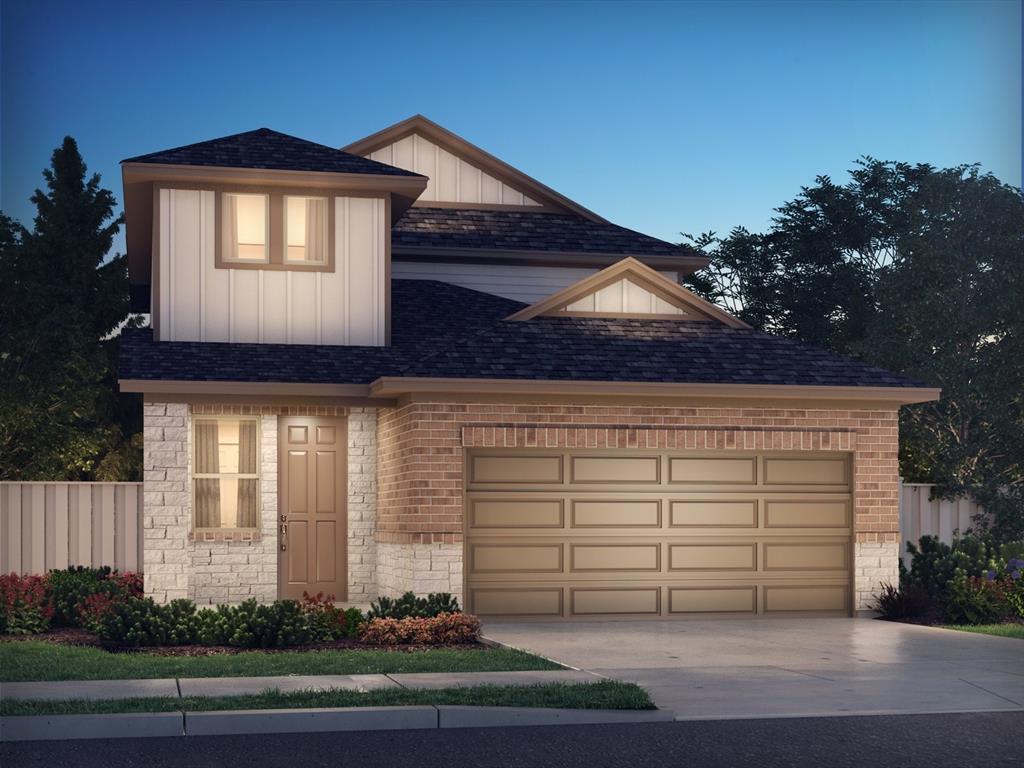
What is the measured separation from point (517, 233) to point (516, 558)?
9.40m

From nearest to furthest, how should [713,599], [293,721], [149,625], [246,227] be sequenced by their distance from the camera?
[293,721] → [149,625] → [713,599] → [246,227]

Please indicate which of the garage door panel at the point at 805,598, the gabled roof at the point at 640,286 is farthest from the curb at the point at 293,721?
the gabled roof at the point at 640,286

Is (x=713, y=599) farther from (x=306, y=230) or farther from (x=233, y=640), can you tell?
(x=306, y=230)

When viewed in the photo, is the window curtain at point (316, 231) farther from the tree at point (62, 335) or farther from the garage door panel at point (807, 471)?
the tree at point (62, 335)

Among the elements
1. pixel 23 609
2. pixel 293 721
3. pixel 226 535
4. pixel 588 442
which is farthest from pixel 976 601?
pixel 23 609

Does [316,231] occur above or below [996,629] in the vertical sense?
above

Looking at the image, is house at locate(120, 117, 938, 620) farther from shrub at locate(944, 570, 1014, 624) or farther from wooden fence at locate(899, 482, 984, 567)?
wooden fence at locate(899, 482, 984, 567)

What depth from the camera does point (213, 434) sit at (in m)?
20.5

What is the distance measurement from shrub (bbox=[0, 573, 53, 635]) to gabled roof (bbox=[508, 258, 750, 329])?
24.3 ft

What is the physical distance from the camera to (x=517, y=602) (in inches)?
754

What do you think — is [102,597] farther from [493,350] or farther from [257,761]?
[257,761]

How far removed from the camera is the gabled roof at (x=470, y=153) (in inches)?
1092

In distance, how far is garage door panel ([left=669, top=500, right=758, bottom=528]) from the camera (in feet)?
64.5

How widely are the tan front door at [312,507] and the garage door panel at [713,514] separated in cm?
485
